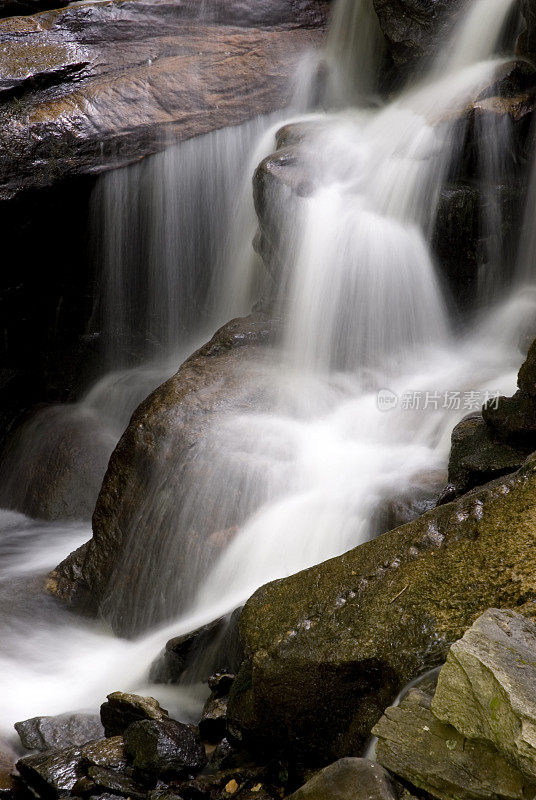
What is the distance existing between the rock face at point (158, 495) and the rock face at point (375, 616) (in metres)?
2.17

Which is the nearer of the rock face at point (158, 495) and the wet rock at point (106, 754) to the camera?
the wet rock at point (106, 754)

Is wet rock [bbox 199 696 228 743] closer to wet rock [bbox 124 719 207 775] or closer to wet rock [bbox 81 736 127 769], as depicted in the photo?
wet rock [bbox 124 719 207 775]

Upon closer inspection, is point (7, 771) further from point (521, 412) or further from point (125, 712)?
point (521, 412)

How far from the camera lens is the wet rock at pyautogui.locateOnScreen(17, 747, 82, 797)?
10.7ft

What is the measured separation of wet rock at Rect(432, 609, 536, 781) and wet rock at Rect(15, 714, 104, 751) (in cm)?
226

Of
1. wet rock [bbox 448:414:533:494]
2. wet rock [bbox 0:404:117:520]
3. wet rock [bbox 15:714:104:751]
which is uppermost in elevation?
wet rock [bbox 448:414:533:494]

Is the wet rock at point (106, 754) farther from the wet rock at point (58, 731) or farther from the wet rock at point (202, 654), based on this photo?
the wet rock at point (202, 654)

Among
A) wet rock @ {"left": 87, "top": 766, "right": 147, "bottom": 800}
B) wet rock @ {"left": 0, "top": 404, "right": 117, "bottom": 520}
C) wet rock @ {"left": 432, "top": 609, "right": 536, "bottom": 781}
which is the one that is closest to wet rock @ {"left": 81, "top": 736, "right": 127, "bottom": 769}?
wet rock @ {"left": 87, "top": 766, "right": 147, "bottom": 800}

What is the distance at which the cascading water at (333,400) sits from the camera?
188 inches

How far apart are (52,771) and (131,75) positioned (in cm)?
796

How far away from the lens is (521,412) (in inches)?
152

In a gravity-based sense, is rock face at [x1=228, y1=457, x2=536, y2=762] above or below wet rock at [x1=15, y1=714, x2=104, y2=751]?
above

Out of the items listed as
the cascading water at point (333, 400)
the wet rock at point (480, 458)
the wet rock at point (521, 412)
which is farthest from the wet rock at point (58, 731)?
the wet rock at point (521, 412)

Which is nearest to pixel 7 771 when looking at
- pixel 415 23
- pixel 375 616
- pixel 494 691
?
pixel 375 616
